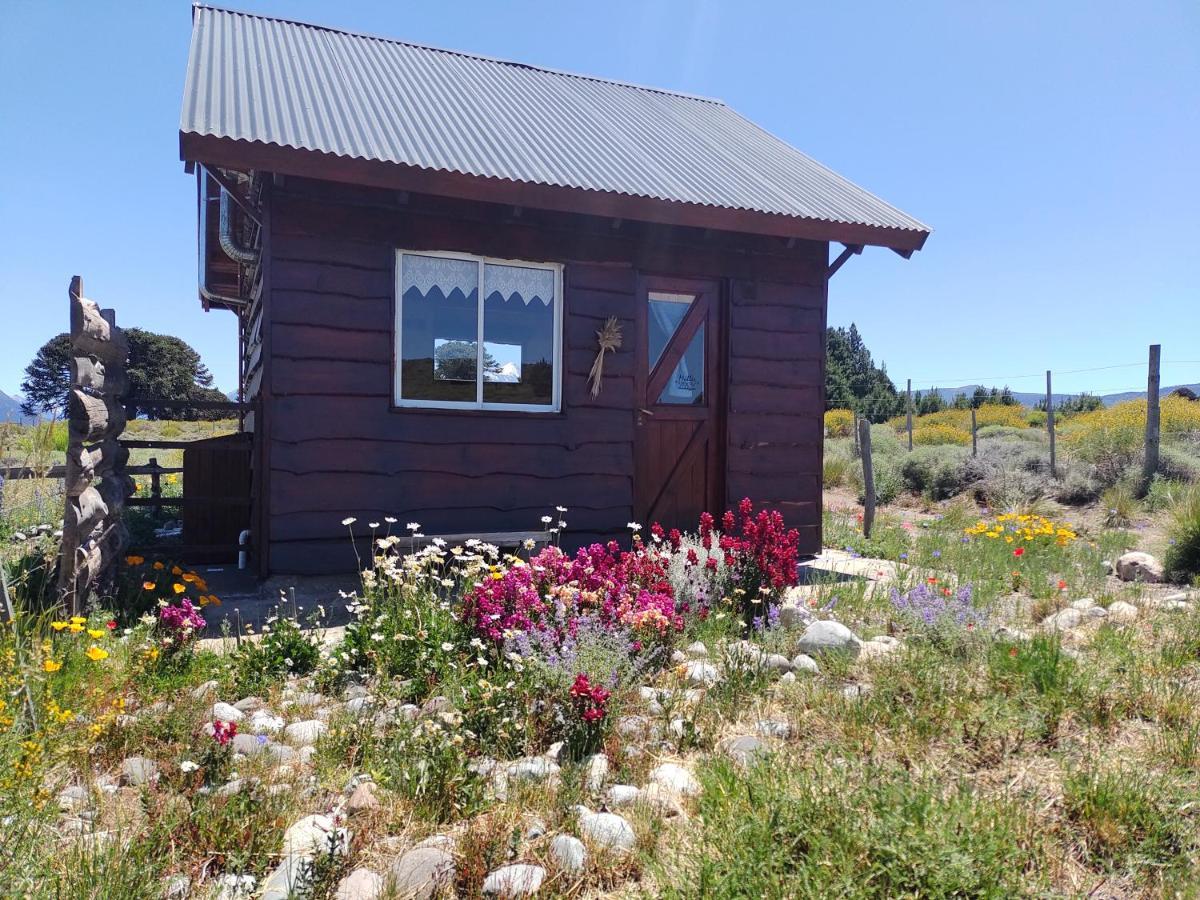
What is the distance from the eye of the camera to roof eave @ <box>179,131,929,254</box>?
482cm

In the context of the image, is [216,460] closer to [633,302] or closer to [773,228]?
[633,302]

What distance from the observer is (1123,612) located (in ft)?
15.7

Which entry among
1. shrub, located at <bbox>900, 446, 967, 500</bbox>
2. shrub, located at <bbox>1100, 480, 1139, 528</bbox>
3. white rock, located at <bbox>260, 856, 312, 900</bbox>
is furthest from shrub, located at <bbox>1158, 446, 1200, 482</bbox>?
white rock, located at <bbox>260, 856, 312, 900</bbox>

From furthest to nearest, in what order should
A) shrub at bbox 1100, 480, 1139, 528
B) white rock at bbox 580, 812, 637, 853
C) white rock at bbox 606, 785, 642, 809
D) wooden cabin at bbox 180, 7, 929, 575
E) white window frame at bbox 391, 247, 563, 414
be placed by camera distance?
1. shrub at bbox 1100, 480, 1139, 528
2. white window frame at bbox 391, 247, 563, 414
3. wooden cabin at bbox 180, 7, 929, 575
4. white rock at bbox 606, 785, 642, 809
5. white rock at bbox 580, 812, 637, 853

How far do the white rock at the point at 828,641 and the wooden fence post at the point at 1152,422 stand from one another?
394 inches

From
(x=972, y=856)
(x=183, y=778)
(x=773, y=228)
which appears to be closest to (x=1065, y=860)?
(x=972, y=856)

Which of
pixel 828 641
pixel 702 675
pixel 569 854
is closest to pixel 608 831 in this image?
pixel 569 854

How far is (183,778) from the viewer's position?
2455 millimetres

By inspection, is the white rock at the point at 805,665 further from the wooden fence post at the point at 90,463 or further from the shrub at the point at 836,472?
the shrub at the point at 836,472

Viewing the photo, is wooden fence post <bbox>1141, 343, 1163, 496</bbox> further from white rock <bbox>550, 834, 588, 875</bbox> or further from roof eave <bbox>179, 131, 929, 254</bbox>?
white rock <bbox>550, 834, 588, 875</bbox>

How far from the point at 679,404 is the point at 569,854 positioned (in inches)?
204

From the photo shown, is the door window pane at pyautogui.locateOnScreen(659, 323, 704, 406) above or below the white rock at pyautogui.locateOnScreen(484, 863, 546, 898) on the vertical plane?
above

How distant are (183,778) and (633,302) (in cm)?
511

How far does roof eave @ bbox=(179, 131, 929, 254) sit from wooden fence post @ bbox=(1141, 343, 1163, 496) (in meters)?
6.83
